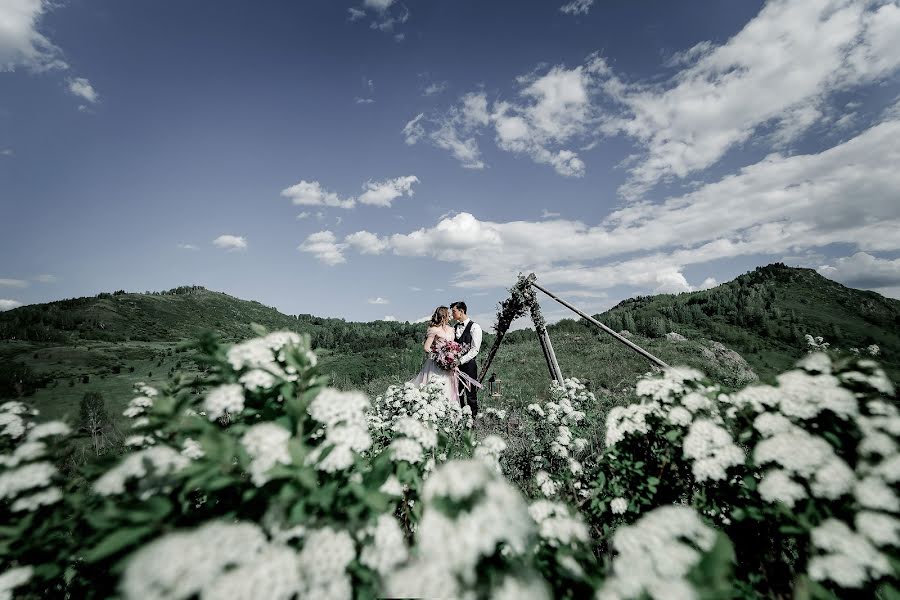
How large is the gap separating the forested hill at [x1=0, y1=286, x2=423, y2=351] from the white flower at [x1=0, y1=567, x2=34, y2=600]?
49.3 m

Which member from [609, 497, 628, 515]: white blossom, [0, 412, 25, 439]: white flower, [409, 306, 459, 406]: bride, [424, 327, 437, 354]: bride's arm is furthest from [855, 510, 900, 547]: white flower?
[424, 327, 437, 354]: bride's arm

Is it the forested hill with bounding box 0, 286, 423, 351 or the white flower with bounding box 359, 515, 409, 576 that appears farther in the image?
the forested hill with bounding box 0, 286, 423, 351

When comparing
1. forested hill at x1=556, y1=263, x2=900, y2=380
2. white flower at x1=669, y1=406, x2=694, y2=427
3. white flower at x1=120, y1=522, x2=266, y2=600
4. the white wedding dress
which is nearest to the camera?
white flower at x1=120, y1=522, x2=266, y2=600

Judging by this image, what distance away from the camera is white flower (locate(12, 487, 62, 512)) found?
1829 mm

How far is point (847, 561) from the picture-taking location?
5.44ft

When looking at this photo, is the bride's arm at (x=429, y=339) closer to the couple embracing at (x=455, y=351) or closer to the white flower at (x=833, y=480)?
the couple embracing at (x=455, y=351)

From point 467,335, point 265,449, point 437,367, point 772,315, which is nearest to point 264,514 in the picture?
point 265,449

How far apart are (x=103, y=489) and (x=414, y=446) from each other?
1541 millimetres

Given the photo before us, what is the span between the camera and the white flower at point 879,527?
65.7 inches

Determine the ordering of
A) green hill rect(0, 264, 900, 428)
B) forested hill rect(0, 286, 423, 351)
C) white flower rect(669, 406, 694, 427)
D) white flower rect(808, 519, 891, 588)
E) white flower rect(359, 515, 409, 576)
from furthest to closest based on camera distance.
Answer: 1. forested hill rect(0, 286, 423, 351)
2. green hill rect(0, 264, 900, 428)
3. white flower rect(669, 406, 694, 427)
4. white flower rect(808, 519, 891, 588)
5. white flower rect(359, 515, 409, 576)

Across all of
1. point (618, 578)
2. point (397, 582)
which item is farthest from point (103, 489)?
point (618, 578)

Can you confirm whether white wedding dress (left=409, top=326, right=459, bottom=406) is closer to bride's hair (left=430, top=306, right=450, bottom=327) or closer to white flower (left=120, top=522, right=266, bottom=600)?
bride's hair (left=430, top=306, right=450, bottom=327)

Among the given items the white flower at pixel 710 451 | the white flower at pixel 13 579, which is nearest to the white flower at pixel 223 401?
the white flower at pixel 13 579

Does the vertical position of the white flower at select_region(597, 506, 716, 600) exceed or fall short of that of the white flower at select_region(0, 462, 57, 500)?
it falls short
